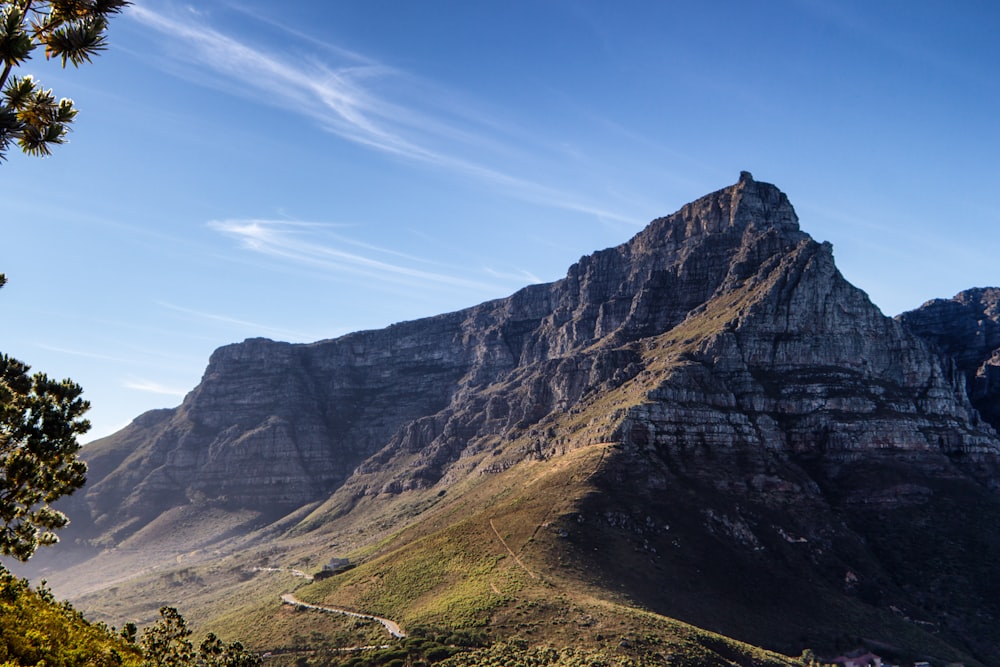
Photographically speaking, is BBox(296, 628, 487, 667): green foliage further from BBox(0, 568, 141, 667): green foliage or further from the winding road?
BBox(0, 568, 141, 667): green foliage

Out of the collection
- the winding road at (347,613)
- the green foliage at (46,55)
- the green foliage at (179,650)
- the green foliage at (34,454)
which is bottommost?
the winding road at (347,613)

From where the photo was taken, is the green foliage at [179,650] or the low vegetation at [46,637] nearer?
the low vegetation at [46,637]

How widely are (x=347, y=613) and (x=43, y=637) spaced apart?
340ft

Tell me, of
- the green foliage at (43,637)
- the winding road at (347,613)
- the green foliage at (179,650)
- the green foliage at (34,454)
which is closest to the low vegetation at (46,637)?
the green foliage at (43,637)

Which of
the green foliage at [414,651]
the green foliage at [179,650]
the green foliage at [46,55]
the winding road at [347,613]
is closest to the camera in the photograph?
the green foliage at [46,55]

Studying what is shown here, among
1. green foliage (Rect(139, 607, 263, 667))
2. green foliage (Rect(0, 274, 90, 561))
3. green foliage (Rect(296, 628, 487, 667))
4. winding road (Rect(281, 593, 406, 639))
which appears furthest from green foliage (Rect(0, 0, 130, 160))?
winding road (Rect(281, 593, 406, 639))

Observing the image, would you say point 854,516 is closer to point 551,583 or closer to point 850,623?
point 850,623

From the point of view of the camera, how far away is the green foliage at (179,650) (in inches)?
1905

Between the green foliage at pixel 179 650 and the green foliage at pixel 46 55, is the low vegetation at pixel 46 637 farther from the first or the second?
the green foliage at pixel 46 55

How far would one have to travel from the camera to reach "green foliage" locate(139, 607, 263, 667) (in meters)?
48.4

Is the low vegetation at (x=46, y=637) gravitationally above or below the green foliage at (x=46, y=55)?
below

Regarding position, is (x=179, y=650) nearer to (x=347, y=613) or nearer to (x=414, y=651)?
(x=414, y=651)

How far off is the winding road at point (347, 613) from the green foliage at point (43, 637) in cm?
7994

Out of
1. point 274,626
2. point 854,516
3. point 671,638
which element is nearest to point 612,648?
point 671,638
